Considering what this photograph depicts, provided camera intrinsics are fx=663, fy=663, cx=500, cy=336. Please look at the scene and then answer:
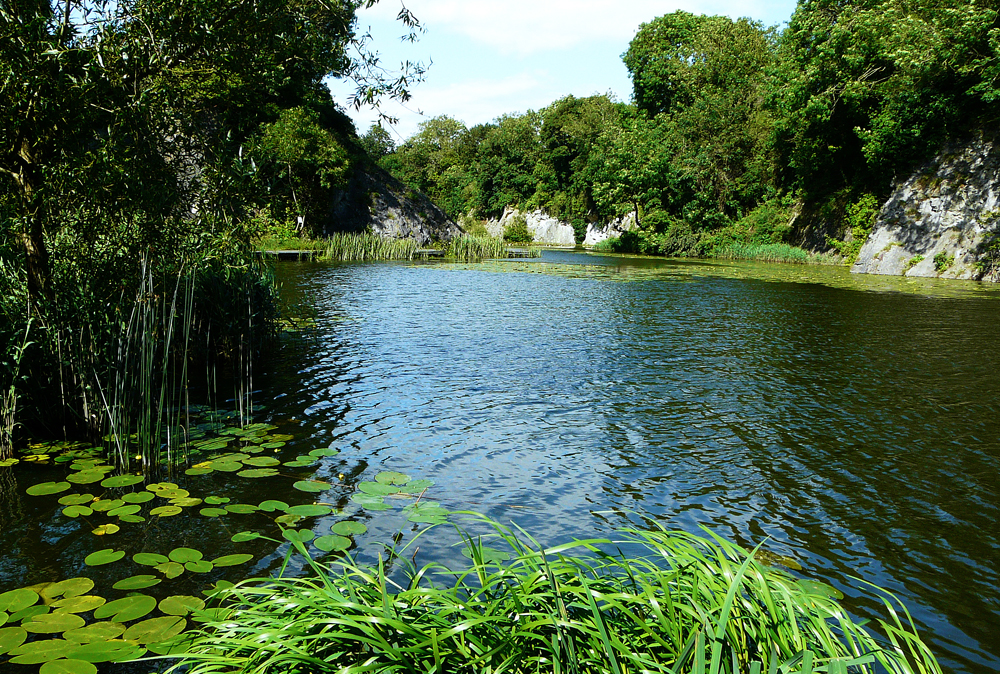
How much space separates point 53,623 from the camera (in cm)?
313

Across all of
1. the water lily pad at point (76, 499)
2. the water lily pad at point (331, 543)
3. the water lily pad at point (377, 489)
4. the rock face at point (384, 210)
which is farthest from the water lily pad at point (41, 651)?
the rock face at point (384, 210)

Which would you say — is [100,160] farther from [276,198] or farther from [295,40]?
[295,40]

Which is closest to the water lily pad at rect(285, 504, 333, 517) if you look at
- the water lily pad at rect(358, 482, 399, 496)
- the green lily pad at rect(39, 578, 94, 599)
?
the water lily pad at rect(358, 482, 399, 496)

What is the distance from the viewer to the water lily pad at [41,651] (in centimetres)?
284

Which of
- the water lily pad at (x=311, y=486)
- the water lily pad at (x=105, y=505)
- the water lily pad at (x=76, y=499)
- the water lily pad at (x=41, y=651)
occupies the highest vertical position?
the water lily pad at (x=76, y=499)

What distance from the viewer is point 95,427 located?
5.59 meters

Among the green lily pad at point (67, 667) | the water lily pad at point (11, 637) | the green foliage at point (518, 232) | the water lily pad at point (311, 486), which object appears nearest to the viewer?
the green lily pad at point (67, 667)

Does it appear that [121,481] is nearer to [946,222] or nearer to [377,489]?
[377,489]

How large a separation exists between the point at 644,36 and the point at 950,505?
2096 inches

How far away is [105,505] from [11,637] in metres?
1.58

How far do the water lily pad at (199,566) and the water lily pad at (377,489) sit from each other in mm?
1297

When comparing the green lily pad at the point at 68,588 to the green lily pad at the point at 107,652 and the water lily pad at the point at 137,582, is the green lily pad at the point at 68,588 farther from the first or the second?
the green lily pad at the point at 107,652

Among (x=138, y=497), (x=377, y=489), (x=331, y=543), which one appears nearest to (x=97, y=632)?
(x=331, y=543)

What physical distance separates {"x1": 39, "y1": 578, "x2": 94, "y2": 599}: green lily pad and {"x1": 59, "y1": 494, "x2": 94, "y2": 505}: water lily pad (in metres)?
1.12
